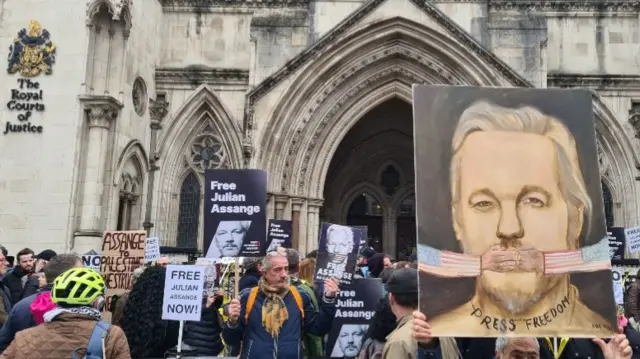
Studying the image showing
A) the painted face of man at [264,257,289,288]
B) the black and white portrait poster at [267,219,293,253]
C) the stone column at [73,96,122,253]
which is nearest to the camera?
the painted face of man at [264,257,289,288]

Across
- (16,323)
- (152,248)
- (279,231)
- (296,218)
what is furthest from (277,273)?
(296,218)

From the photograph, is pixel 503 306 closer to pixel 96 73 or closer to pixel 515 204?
pixel 515 204

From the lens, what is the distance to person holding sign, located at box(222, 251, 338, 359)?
5.01 meters

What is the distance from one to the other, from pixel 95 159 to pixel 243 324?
38.6 ft

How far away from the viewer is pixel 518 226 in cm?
352

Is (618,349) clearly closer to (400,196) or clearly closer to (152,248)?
(152,248)

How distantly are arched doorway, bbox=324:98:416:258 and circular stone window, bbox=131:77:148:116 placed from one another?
666 centimetres

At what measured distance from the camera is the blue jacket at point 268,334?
16.4ft

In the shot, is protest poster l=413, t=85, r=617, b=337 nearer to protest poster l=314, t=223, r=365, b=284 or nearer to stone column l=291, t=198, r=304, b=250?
protest poster l=314, t=223, r=365, b=284

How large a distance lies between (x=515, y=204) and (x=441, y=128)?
0.61 meters

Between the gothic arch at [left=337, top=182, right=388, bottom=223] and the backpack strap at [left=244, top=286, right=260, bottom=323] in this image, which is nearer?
the backpack strap at [left=244, top=286, right=260, bottom=323]

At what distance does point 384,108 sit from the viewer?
68.5ft

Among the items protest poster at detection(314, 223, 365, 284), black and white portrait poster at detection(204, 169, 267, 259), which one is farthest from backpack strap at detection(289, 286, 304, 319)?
black and white portrait poster at detection(204, 169, 267, 259)

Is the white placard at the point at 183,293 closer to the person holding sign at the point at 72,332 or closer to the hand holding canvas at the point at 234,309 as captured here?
the hand holding canvas at the point at 234,309
